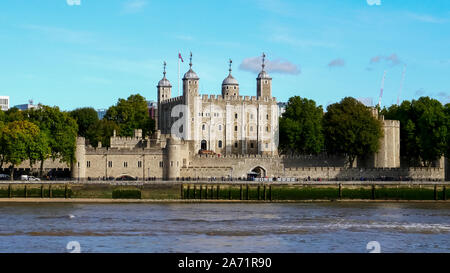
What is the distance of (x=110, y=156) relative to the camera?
79.1 meters

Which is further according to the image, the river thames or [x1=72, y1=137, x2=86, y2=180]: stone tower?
[x1=72, y1=137, x2=86, y2=180]: stone tower

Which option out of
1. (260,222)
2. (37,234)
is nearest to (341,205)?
(260,222)

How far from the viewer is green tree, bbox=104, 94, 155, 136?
4139 inches

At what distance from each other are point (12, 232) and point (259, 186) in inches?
1150

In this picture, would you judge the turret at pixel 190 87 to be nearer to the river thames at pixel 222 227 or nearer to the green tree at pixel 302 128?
the green tree at pixel 302 128

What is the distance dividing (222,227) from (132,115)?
6113 cm

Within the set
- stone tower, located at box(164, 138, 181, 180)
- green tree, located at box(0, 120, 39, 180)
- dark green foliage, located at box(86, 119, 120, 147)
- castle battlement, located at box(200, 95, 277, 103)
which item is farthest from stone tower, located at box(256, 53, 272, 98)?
green tree, located at box(0, 120, 39, 180)

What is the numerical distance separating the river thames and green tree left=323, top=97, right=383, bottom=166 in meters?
21.1

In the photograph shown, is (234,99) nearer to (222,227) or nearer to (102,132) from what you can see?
(102,132)

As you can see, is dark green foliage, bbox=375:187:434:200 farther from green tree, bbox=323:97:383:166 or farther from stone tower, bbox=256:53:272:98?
stone tower, bbox=256:53:272:98

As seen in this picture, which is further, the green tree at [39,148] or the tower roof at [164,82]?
the tower roof at [164,82]

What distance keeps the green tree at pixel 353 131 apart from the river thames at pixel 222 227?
21127mm

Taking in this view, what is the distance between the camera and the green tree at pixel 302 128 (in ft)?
310

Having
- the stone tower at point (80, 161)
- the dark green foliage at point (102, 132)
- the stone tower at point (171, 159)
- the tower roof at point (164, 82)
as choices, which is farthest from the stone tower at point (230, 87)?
the stone tower at point (80, 161)
